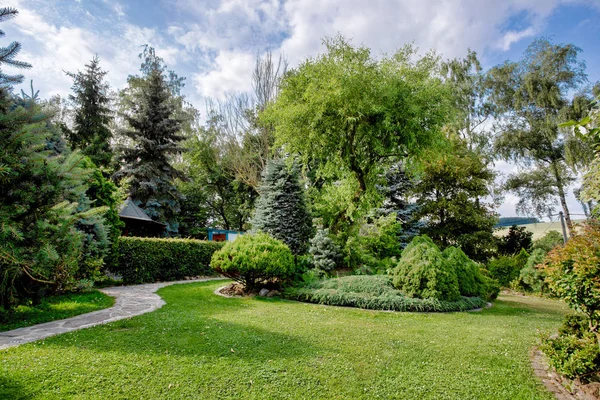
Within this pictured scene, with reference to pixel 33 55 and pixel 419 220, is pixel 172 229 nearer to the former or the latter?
pixel 419 220

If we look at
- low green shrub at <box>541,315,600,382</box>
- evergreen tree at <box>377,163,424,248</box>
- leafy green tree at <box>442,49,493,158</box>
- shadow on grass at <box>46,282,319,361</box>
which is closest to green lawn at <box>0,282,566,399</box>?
shadow on grass at <box>46,282,319,361</box>

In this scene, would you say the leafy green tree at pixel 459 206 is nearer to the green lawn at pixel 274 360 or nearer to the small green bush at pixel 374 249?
the small green bush at pixel 374 249

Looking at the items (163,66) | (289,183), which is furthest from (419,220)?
(163,66)

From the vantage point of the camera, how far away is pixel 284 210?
44.6ft

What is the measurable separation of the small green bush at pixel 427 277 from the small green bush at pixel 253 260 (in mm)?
2726

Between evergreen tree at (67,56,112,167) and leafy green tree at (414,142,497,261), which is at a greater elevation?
evergreen tree at (67,56,112,167)

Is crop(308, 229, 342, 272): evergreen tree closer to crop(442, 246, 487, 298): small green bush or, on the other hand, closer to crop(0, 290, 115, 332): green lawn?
crop(442, 246, 487, 298): small green bush

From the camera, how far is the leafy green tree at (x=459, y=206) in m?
14.7

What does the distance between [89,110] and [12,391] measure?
2395cm

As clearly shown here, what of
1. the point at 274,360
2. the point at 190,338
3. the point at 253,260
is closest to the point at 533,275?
the point at 253,260

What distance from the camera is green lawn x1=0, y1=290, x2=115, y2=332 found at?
4.66 metres

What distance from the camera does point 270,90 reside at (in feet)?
62.6

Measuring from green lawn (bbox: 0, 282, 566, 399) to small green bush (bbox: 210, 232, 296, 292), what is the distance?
1928mm

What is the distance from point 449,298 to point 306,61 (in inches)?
318
